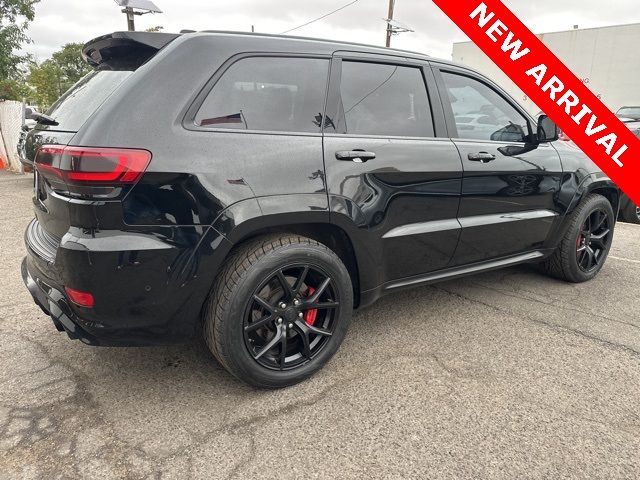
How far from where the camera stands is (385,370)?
2.59 m

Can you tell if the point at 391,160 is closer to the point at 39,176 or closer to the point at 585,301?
the point at 39,176

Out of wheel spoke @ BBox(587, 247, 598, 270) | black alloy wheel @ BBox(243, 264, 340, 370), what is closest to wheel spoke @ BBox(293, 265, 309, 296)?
black alloy wheel @ BBox(243, 264, 340, 370)

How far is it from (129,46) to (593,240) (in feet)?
12.9

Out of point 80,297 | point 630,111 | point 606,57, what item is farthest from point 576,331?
point 606,57

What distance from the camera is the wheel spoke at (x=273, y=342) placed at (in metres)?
2.29

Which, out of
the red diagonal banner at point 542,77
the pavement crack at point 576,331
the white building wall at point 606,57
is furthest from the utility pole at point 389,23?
the pavement crack at point 576,331

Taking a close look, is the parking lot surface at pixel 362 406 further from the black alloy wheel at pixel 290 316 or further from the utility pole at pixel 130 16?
the utility pole at pixel 130 16

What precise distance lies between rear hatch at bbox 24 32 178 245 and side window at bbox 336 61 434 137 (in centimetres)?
97

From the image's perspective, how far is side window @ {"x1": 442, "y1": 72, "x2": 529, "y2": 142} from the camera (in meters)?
3.05

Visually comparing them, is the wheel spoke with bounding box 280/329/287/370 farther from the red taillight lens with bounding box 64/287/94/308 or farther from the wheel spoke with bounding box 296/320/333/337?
the red taillight lens with bounding box 64/287/94/308

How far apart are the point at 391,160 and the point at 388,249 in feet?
1.69

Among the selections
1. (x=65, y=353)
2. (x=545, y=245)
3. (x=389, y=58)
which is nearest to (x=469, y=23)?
(x=389, y=58)

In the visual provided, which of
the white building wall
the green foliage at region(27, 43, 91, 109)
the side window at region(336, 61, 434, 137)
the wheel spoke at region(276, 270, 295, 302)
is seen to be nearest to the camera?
the wheel spoke at region(276, 270, 295, 302)

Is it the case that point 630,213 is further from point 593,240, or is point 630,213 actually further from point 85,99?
point 85,99
